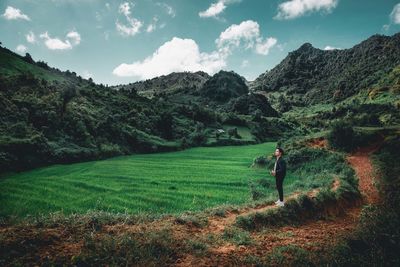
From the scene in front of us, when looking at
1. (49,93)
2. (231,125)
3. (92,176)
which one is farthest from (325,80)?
(92,176)

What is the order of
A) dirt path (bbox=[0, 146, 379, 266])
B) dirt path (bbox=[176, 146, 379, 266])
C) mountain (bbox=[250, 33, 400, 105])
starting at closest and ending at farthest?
dirt path (bbox=[0, 146, 379, 266])
dirt path (bbox=[176, 146, 379, 266])
mountain (bbox=[250, 33, 400, 105])

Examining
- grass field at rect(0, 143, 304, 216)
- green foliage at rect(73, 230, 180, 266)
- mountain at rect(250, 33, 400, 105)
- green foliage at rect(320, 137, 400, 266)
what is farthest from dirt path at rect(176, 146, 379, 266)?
mountain at rect(250, 33, 400, 105)

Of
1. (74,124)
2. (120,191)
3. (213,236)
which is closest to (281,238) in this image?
(213,236)

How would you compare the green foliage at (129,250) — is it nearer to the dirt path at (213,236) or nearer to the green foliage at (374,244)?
the dirt path at (213,236)

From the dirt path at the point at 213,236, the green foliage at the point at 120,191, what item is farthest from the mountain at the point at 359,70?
the dirt path at the point at 213,236

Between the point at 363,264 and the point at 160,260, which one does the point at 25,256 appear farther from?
the point at 363,264

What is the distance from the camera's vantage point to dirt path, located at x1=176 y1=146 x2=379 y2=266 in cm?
943

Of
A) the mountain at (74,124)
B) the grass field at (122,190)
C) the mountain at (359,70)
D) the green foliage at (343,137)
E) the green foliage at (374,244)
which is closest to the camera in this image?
the green foliage at (374,244)

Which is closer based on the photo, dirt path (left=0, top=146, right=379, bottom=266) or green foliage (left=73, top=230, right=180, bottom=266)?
green foliage (left=73, top=230, right=180, bottom=266)

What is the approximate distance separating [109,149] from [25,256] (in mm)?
32126

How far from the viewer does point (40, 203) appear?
1475cm

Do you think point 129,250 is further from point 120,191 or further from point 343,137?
point 343,137

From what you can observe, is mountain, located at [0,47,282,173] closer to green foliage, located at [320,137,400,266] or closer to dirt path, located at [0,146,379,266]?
dirt path, located at [0,146,379,266]

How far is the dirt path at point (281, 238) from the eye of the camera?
9430 millimetres
